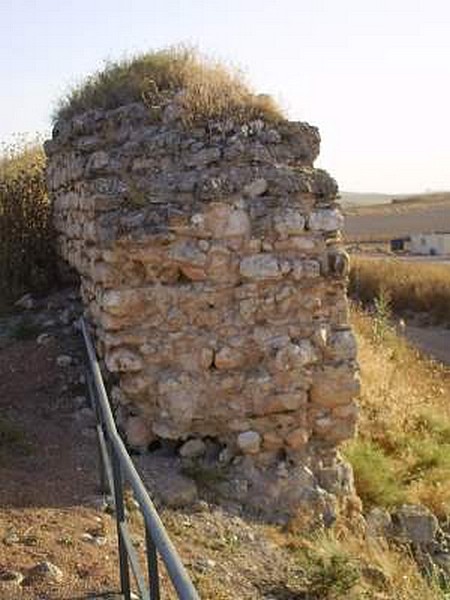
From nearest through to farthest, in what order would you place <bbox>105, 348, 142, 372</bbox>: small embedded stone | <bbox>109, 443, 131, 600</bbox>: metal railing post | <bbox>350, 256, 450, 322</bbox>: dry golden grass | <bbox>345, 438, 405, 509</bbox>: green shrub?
<bbox>109, 443, 131, 600</bbox>: metal railing post → <bbox>105, 348, 142, 372</bbox>: small embedded stone → <bbox>345, 438, 405, 509</bbox>: green shrub → <bbox>350, 256, 450, 322</bbox>: dry golden grass

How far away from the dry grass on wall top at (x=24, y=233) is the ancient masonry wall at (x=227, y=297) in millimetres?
3085

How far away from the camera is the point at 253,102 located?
22.0ft

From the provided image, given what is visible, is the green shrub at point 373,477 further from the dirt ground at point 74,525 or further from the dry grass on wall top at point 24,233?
the dry grass on wall top at point 24,233

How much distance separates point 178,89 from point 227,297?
6.38 feet

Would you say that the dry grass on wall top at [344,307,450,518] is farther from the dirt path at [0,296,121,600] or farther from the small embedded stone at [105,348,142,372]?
the dirt path at [0,296,121,600]

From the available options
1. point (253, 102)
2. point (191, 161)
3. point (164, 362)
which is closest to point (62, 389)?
point (164, 362)

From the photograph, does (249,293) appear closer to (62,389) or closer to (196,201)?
(196,201)

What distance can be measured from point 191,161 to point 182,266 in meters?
0.82

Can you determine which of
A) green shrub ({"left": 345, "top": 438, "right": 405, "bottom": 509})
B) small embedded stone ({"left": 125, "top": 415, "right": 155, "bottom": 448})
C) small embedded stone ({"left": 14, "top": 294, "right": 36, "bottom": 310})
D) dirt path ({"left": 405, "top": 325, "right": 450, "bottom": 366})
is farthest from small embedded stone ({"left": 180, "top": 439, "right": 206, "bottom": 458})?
dirt path ({"left": 405, "top": 325, "right": 450, "bottom": 366})

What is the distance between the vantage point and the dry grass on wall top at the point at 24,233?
9.32 metres

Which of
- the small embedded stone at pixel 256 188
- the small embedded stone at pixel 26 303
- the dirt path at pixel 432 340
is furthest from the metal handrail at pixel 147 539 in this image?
the dirt path at pixel 432 340

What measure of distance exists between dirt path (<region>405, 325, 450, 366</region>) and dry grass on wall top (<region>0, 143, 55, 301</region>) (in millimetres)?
Result: 8111

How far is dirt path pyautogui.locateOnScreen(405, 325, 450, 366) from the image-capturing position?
1575 centimetres

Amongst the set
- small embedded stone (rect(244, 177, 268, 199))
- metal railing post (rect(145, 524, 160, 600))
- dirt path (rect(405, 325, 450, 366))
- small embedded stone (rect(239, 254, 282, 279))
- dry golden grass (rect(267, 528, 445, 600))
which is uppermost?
small embedded stone (rect(244, 177, 268, 199))
